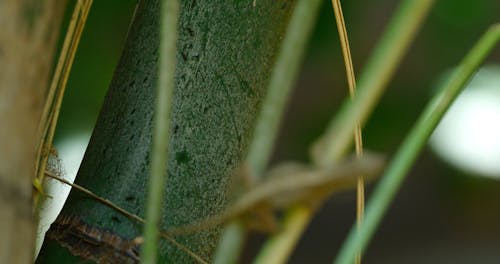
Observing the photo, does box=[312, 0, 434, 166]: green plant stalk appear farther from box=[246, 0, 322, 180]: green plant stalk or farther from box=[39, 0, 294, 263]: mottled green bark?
box=[39, 0, 294, 263]: mottled green bark

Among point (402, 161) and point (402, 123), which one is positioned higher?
point (402, 161)

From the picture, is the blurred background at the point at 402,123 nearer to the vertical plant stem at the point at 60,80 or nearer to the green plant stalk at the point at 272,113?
the vertical plant stem at the point at 60,80

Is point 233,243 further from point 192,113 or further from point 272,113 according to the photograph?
point 192,113

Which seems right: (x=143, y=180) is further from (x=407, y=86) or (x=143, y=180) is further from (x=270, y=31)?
(x=407, y=86)

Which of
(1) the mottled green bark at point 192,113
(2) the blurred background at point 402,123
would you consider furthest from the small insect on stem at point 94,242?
(2) the blurred background at point 402,123

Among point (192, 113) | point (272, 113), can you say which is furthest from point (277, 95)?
point (192, 113)
